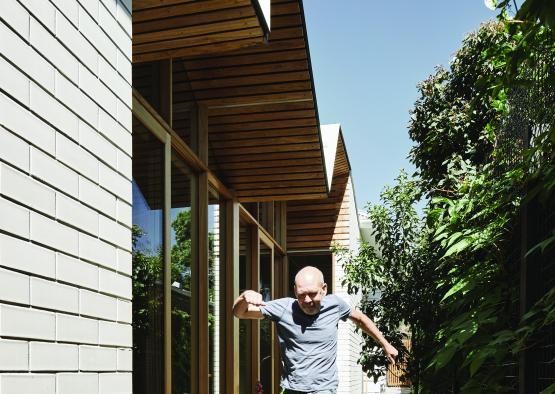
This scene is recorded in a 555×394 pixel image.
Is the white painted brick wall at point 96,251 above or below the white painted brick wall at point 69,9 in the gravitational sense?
below

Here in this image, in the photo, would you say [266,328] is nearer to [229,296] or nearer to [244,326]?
[244,326]

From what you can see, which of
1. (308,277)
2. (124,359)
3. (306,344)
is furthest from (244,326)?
(124,359)

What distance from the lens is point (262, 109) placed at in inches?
315

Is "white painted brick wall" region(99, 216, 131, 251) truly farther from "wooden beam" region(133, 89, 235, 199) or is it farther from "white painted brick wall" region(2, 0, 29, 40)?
"wooden beam" region(133, 89, 235, 199)

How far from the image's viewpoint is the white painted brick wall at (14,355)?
2.11 m

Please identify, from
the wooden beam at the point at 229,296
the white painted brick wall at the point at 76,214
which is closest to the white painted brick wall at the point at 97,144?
the white painted brick wall at the point at 76,214

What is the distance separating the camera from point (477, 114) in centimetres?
927

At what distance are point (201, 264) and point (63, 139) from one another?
469cm

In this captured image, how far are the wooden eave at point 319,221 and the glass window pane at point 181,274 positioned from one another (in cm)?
835

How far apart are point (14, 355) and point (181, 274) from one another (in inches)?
170

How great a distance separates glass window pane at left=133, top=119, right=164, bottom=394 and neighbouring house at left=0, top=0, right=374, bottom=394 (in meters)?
0.02

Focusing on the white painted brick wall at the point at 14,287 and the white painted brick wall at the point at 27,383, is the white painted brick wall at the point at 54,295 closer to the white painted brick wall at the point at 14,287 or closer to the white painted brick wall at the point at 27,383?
the white painted brick wall at the point at 14,287

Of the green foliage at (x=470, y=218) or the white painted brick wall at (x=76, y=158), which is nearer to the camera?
the white painted brick wall at (x=76, y=158)

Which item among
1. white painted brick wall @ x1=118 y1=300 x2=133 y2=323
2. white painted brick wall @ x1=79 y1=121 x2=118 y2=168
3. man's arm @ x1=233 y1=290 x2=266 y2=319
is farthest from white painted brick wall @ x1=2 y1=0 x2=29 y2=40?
man's arm @ x1=233 y1=290 x2=266 y2=319
